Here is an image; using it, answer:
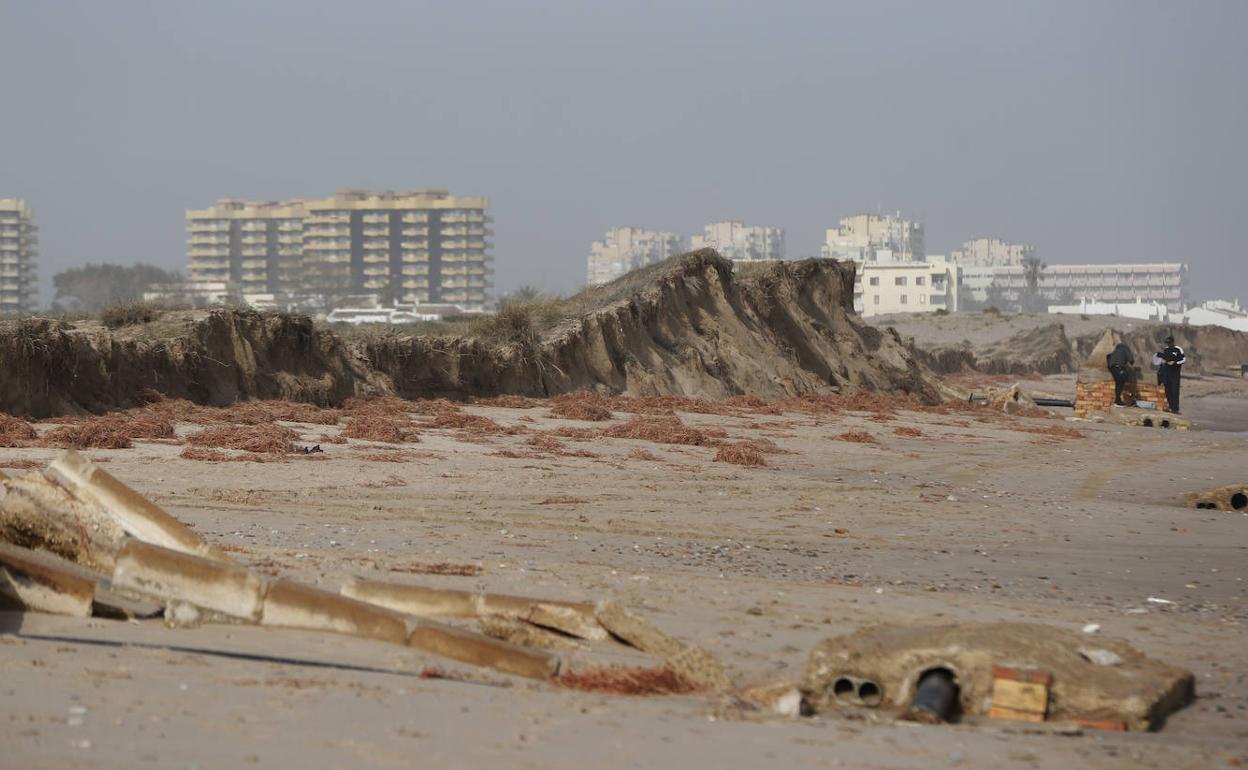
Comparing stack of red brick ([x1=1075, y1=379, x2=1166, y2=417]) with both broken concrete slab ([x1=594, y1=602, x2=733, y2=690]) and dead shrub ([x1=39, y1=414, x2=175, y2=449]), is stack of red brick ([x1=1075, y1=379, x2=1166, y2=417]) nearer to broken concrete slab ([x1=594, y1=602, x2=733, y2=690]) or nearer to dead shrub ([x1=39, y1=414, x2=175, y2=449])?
dead shrub ([x1=39, y1=414, x2=175, y2=449])

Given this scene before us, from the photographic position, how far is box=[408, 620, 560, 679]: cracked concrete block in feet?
22.2

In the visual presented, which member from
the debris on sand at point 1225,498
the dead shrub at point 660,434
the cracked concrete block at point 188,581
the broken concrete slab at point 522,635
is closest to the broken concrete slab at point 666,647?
the broken concrete slab at point 522,635

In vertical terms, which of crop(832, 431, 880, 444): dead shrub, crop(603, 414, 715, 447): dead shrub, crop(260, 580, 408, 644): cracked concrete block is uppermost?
crop(603, 414, 715, 447): dead shrub

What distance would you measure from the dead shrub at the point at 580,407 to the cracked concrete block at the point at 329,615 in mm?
17880

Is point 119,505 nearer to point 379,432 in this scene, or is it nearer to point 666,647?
point 666,647

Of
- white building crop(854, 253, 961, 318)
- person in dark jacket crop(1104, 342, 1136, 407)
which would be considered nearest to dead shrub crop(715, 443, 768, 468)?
person in dark jacket crop(1104, 342, 1136, 407)

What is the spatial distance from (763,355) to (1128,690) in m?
31.4

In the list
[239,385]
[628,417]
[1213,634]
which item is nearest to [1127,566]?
[1213,634]

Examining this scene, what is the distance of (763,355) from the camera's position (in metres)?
37.8

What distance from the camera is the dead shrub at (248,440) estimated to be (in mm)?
16828

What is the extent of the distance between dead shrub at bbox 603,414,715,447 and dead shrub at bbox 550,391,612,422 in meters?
2.18

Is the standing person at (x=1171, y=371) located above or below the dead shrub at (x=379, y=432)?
above

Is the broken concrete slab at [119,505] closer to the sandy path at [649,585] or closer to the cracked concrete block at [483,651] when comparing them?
A: the sandy path at [649,585]

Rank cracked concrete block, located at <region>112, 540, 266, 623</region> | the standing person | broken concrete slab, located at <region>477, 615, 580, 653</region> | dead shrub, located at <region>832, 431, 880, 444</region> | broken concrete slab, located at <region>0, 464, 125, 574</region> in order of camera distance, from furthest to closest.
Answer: the standing person < dead shrub, located at <region>832, 431, 880, 444</region> < broken concrete slab, located at <region>0, 464, 125, 574</region> < broken concrete slab, located at <region>477, 615, 580, 653</region> < cracked concrete block, located at <region>112, 540, 266, 623</region>
